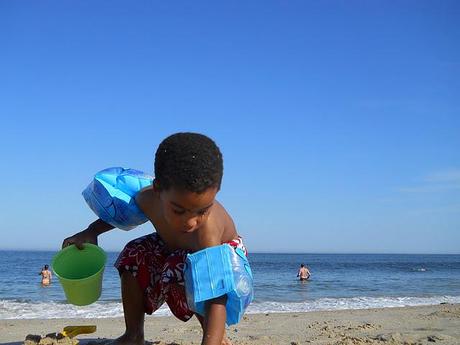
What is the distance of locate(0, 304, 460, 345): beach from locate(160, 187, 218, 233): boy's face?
4.99ft

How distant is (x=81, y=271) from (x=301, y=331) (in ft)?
9.11

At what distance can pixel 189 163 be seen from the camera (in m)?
2.51

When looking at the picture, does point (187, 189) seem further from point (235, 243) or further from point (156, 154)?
point (235, 243)

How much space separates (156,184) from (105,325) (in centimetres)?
403

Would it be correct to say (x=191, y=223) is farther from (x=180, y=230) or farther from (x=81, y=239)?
(x=81, y=239)

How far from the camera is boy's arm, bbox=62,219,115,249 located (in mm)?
3291

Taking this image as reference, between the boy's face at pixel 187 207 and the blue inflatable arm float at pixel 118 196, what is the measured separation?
0.68 meters

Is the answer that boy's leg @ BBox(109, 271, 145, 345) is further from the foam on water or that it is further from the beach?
the foam on water

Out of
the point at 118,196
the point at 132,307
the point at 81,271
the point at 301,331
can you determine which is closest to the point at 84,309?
the point at 301,331

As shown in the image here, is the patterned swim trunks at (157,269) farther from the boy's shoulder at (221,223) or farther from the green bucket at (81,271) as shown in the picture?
the green bucket at (81,271)

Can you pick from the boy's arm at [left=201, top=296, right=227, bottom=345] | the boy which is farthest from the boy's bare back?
the boy's arm at [left=201, top=296, right=227, bottom=345]

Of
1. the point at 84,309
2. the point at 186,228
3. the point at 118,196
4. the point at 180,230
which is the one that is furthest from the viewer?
the point at 84,309

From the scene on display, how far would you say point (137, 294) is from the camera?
10.4 ft

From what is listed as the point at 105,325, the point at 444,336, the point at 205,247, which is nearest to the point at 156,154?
the point at 205,247
